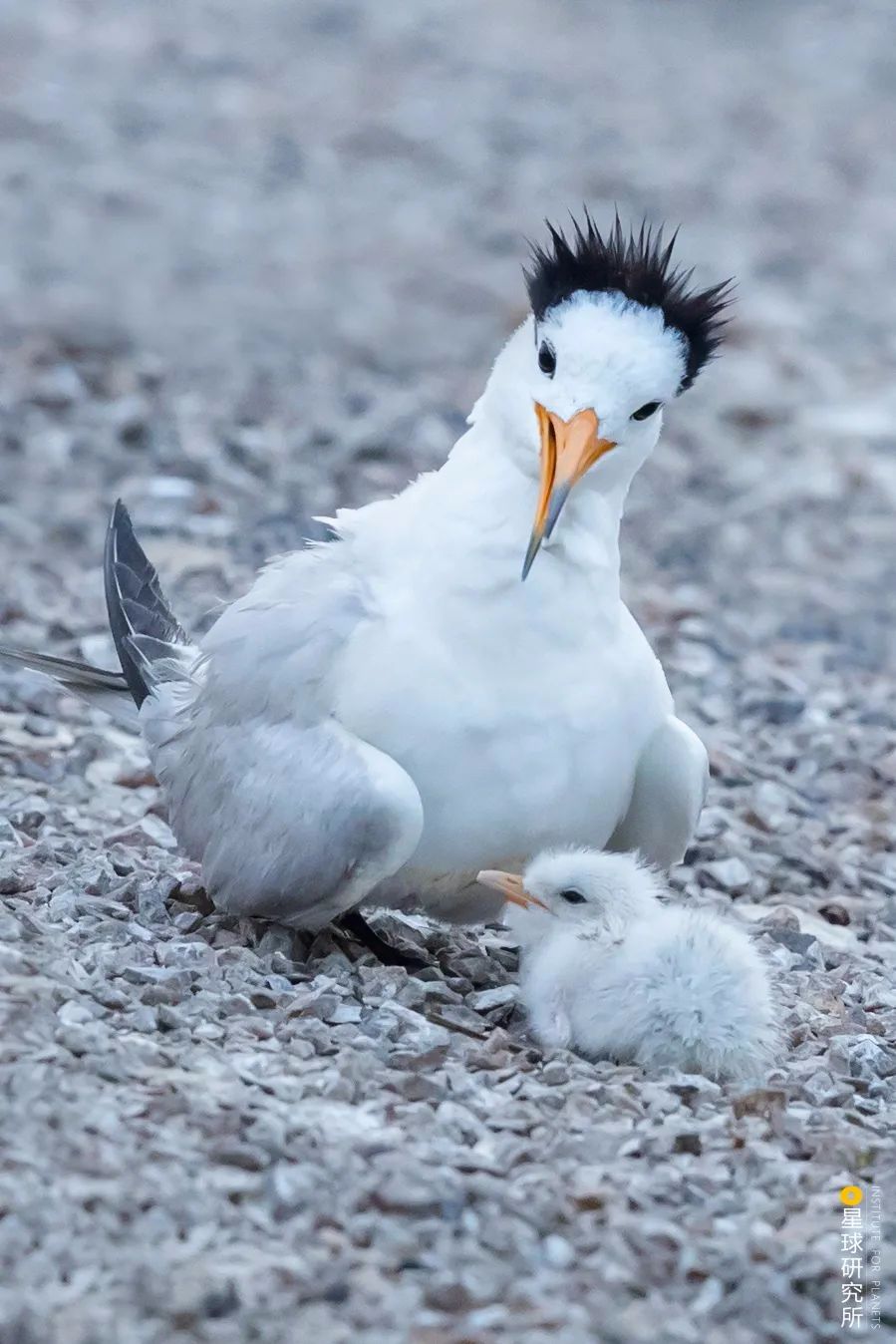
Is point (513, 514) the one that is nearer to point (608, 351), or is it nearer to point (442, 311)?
point (608, 351)

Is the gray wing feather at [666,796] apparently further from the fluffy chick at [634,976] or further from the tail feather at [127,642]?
the tail feather at [127,642]

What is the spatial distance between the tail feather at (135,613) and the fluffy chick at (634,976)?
112cm

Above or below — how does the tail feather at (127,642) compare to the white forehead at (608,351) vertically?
below

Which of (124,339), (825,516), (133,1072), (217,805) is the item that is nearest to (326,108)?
(124,339)

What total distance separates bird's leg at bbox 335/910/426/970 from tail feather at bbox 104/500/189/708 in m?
0.73

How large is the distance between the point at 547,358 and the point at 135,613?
138 centimetres

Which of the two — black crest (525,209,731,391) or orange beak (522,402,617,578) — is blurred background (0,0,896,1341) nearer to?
orange beak (522,402,617,578)

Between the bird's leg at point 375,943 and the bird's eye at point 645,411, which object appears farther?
the bird's leg at point 375,943

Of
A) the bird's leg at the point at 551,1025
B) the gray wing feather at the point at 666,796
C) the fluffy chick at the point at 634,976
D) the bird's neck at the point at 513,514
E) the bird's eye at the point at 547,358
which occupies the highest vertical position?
the bird's eye at the point at 547,358

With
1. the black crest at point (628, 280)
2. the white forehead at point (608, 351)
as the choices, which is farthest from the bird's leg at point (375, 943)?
the black crest at point (628, 280)

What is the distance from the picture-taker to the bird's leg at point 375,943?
4711 mm

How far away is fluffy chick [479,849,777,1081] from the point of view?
4180 mm

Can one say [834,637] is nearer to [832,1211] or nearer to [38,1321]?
[832,1211]

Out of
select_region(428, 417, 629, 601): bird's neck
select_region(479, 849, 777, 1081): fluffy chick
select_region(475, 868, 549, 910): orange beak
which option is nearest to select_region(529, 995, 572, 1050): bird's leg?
select_region(479, 849, 777, 1081): fluffy chick
